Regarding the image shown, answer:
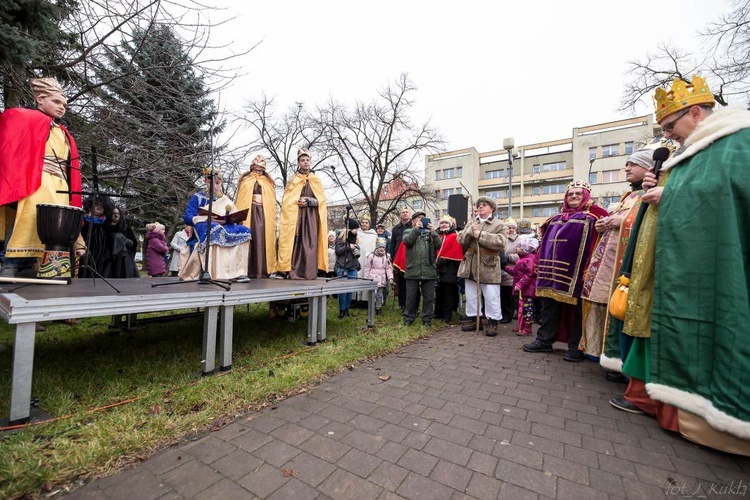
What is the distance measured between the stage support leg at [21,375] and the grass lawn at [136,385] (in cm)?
10

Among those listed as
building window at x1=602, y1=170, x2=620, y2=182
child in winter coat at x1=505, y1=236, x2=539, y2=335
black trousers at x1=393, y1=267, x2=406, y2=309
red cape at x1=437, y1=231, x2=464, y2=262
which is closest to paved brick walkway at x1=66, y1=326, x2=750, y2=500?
child in winter coat at x1=505, y1=236, x2=539, y2=335

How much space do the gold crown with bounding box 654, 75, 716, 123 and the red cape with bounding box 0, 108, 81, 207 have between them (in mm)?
5725

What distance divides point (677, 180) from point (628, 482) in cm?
211

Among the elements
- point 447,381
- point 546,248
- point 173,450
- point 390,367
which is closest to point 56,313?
point 173,450

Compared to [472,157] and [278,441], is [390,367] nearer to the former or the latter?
[278,441]

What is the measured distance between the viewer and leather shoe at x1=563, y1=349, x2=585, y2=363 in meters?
4.00

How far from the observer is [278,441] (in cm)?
207

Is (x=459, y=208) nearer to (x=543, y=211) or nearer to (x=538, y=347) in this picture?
(x=538, y=347)

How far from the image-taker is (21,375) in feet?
6.50

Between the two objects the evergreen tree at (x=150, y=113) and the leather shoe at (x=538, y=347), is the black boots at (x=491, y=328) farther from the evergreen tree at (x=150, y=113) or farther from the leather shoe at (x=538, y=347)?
the evergreen tree at (x=150, y=113)

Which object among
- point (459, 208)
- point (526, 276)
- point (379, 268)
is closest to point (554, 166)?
point (459, 208)

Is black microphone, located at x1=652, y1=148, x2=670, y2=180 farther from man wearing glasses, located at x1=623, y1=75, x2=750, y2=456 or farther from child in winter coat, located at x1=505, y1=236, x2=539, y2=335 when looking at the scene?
child in winter coat, located at x1=505, y1=236, x2=539, y2=335

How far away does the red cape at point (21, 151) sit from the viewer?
2984 mm

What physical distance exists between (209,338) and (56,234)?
1758 mm
